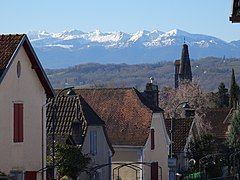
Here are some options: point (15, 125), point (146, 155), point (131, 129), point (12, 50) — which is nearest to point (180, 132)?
point (146, 155)

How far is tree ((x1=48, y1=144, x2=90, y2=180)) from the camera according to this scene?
39.7 m

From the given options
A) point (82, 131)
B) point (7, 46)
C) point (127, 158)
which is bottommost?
point (127, 158)

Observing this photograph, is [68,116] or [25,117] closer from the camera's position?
[25,117]

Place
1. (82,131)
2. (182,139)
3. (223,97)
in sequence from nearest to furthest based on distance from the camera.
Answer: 1. (82,131)
2. (182,139)
3. (223,97)

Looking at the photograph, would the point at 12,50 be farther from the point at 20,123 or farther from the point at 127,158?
the point at 127,158

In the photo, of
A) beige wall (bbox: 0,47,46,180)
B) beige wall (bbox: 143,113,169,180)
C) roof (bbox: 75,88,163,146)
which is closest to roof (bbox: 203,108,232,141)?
beige wall (bbox: 143,113,169,180)

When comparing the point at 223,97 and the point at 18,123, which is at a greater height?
the point at 223,97

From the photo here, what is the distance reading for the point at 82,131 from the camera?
4453 cm

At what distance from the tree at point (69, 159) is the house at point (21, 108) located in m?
3.27

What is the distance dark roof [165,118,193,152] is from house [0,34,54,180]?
94.9 feet

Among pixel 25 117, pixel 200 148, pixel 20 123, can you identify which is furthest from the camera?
pixel 200 148

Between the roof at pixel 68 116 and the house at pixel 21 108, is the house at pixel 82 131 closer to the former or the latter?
the roof at pixel 68 116

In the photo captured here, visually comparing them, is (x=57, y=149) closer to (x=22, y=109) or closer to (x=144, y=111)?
(x=22, y=109)

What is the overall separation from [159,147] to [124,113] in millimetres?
4029
